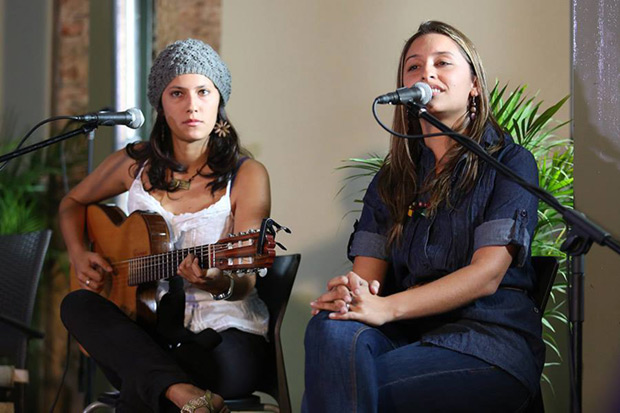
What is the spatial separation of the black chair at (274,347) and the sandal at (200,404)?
172 mm

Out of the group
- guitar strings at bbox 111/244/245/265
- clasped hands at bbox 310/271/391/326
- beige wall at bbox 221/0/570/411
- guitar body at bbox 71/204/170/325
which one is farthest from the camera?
beige wall at bbox 221/0/570/411

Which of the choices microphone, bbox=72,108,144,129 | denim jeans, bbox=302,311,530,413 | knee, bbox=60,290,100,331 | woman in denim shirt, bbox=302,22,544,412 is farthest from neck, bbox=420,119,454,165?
knee, bbox=60,290,100,331

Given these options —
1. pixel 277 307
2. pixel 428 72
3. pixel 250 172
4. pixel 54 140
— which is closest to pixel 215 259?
pixel 277 307

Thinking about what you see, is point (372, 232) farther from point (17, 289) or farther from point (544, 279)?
point (17, 289)

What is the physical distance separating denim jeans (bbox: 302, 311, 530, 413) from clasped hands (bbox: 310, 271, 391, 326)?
2 centimetres

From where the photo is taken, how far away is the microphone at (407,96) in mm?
1951

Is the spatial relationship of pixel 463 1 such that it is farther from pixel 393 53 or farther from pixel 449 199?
pixel 449 199

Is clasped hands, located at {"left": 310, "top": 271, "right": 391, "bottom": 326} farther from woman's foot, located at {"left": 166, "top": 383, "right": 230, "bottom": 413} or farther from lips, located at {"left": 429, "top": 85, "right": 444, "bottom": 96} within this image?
lips, located at {"left": 429, "top": 85, "right": 444, "bottom": 96}

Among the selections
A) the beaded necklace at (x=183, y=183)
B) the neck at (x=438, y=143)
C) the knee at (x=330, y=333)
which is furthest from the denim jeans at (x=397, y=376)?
the beaded necklace at (x=183, y=183)

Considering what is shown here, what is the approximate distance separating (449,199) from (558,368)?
4.21ft

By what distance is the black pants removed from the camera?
2.32m

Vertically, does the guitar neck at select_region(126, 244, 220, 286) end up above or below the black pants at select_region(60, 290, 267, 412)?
above

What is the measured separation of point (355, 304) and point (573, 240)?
1.89 ft

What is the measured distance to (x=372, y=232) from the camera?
7.87ft
